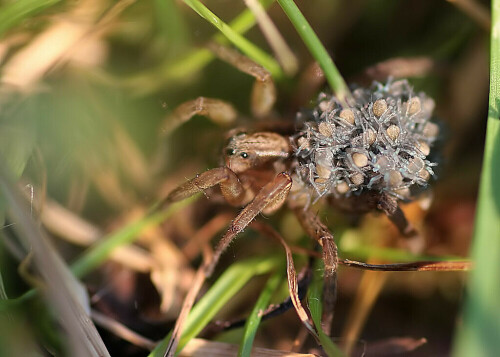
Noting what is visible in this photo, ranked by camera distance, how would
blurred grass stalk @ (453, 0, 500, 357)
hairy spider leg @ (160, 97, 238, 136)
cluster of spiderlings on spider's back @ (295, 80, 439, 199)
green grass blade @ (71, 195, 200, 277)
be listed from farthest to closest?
hairy spider leg @ (160, 97, 238, 136), green grass blade @ (71, 195, 200, 277), cluster of spiderlings on spider's back @ (295, 80, 439, 199), blurred grass stalk @ (453, 0, 500, 357)

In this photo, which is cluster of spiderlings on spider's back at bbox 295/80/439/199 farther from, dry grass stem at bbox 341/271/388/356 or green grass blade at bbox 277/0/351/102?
dry grass stem at bbox 341/271/388/356

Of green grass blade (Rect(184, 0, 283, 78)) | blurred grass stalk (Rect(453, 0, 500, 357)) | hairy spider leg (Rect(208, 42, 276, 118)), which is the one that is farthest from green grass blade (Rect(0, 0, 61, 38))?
blurred grass stalk (Rect(453, 0, 500, 357))

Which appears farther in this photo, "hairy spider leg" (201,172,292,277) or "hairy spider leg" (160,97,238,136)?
"hairy spider leg" (160,97,238,136)

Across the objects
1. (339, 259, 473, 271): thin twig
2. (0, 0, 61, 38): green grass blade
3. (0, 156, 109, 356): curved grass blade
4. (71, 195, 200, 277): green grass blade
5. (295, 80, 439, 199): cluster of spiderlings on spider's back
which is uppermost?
(0, 0, 61, 38): green grass blade

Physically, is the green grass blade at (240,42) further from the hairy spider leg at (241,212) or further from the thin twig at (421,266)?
the thin twig at (421,266)

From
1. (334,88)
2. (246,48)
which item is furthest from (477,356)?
(246,48)

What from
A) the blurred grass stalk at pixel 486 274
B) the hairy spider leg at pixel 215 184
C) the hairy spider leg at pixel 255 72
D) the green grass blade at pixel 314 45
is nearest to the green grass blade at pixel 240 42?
the hairy spider leg at pixel 255 72

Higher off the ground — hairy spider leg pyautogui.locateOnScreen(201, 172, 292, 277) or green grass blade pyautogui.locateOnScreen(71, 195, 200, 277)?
green grass blade pyautogui.locateOnScreen(71, 195, 200, 277)
